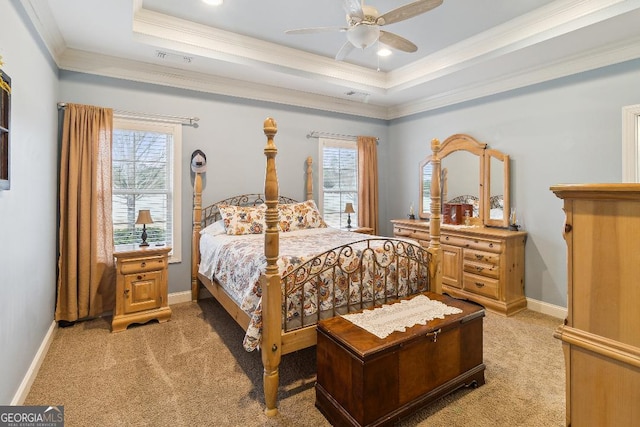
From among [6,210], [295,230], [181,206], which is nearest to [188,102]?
[181,206]

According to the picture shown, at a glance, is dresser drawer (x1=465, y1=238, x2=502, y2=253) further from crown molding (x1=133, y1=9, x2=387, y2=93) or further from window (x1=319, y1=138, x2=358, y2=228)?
crown molding (x1=133, y1=9, x2=387, y2=93)

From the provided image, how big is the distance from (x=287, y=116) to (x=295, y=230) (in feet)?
5.84

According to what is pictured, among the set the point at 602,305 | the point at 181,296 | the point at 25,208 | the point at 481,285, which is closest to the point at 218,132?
the point at 181,296

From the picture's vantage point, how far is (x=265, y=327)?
2.07 m

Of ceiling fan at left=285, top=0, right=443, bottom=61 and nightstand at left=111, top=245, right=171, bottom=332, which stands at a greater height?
ceiling fan at left=285, top=0, right=443, bottom=61

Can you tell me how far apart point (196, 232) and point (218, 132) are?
4.41ft

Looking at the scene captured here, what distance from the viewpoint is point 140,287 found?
11.0 ft

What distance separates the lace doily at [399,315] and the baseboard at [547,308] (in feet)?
6.81

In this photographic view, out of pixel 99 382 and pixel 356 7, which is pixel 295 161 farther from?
pixel 99 382

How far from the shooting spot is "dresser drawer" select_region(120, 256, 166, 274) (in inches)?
129

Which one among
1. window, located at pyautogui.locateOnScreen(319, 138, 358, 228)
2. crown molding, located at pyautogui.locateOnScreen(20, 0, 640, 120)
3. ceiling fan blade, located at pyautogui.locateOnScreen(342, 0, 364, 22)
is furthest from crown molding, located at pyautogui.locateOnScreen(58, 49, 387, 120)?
ceiling fan blade, located at pyautogui.locateOnScreen(342, 0, 364, 22)

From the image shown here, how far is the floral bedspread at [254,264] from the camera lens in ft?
7.36

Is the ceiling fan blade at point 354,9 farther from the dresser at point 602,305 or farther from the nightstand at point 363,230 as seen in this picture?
the nightstand at point 363,230

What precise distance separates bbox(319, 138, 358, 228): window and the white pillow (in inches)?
68.4
